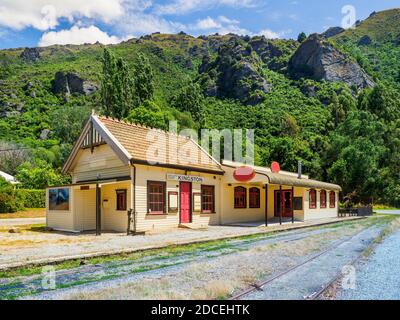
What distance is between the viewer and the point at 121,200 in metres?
17.3

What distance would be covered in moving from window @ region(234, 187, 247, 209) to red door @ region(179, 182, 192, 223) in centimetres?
430

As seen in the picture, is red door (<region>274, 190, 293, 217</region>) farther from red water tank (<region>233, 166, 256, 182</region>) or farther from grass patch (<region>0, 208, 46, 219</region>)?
grass patch (<region>0, 208, 46, 219</region>)

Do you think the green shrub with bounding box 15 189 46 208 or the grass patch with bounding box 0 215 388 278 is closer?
the grass patch with bounding box 0 215 388 278

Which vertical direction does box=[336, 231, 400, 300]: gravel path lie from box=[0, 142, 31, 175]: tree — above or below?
below

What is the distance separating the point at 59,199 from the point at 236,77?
89811mm

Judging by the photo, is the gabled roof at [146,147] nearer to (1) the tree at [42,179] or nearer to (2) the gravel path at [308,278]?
(2) the gravel path at [308,278]

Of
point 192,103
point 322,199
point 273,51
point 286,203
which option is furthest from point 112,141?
point 273,51

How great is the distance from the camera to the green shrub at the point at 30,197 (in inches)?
1261

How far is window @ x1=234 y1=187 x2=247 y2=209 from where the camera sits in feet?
74.7

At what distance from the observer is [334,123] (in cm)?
7400

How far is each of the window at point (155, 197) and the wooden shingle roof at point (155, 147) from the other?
0.98 metres

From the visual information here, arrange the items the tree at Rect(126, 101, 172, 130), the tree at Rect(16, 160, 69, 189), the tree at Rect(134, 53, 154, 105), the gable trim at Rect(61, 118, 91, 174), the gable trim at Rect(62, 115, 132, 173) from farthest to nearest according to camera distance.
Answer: the tree at Rect(134, 53, 154, 105) → the tree at Rect(126, 101, 172, 130) → the tree at Rect(16, 160, 69, 189) → the gable trim at Rect(61, 118, 91, 174) → the gable trim at Rect(62, 115, 132, 173)

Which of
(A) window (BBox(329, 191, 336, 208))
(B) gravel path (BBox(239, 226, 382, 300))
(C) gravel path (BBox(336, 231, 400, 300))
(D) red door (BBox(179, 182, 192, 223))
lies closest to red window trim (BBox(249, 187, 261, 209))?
(D) red door (BBox(179, 182, 192, 223))

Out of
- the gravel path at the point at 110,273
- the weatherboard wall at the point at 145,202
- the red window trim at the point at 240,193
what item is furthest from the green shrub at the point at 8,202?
the gravel path at the point at 110,273
